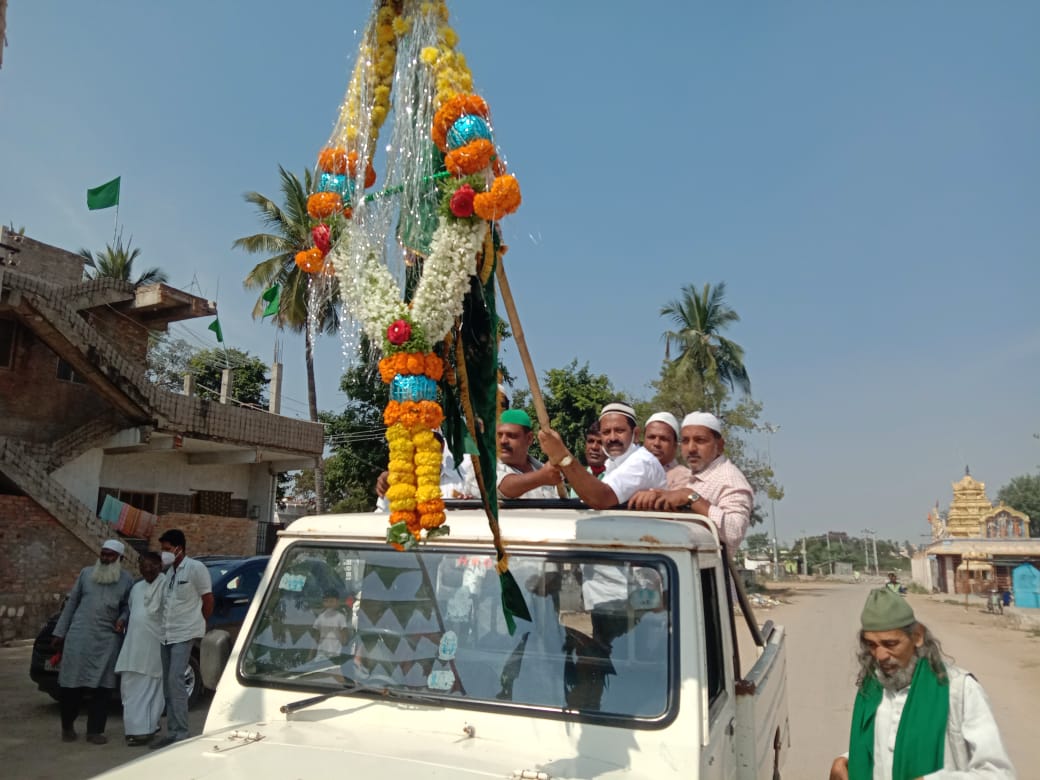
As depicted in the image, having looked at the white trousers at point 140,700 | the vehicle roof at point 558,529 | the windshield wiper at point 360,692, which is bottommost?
the white trousers at point 140,700

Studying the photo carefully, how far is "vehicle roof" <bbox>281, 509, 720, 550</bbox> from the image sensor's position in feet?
8.25

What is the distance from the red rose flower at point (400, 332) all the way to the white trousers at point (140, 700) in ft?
17.3

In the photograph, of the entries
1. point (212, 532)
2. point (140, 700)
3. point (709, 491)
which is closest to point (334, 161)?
point (709, 491)

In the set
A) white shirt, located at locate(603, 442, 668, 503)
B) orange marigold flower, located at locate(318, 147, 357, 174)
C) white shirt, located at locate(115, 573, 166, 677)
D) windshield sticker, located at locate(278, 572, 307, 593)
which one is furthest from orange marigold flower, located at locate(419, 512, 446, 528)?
white shirt, located at locate(115, 573, 166, 677)

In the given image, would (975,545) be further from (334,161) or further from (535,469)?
(334,161)

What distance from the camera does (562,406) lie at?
22.6m

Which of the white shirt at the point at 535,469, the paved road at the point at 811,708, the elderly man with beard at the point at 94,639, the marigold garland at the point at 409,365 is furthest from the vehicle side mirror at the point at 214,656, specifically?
the elderly man with beard at the point at 94,639

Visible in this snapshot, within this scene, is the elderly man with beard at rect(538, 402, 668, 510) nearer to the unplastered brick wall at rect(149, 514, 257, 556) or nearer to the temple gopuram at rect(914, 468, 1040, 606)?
the unplastered brick wall at rect(149, 514, 257, 556)

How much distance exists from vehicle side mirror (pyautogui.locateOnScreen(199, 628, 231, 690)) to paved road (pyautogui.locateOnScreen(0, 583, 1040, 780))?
272 centimetres

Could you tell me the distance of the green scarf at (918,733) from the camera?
2.42 m

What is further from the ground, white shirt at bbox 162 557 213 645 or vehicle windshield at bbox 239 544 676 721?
vehicle windshield at bbox 239 544 676 721

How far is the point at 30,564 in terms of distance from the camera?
526 inches

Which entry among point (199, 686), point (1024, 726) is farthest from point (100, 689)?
point (1024, 726)

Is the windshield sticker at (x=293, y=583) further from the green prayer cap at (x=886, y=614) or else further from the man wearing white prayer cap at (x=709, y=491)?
the green prayer cap at (x=886, y=614)
